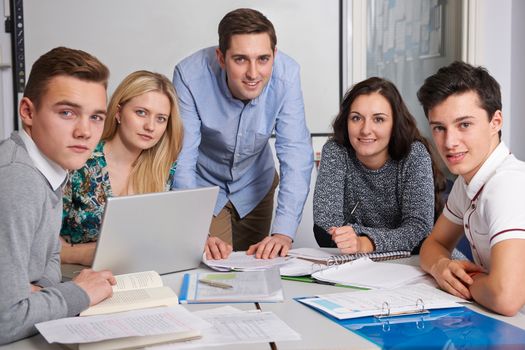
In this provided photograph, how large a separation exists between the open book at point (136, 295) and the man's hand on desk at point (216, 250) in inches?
12.4

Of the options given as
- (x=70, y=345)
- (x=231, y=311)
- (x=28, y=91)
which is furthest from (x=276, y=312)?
(x=28, y=91)

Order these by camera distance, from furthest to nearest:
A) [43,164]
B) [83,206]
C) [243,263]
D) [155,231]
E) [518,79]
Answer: [518,79], [83,206], [243,263], [155,231], [43,164]

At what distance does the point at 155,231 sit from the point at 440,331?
2.38 ft

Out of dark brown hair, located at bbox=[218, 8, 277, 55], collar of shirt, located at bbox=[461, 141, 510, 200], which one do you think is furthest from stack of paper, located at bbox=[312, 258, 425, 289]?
dark brown hair, located at bbox=[218, 8, 277, 55]

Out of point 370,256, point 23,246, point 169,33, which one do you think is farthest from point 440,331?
point 169,33

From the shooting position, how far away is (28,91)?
144 cm

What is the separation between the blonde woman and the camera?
2.07 metres

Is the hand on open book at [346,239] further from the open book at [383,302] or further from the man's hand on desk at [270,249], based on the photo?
the open book at [383,302]

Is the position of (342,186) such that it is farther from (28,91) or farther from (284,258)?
(28,91)

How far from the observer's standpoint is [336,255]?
1881mm

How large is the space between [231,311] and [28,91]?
27.1 inches

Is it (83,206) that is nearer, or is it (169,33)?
(83,206)

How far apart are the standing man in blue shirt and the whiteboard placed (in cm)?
100

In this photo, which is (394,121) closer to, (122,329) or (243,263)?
(243,263)
